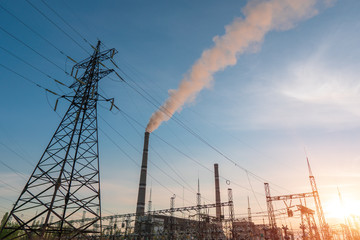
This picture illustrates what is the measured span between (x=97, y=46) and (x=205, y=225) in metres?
36.8

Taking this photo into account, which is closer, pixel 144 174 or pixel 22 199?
pixel 22 199

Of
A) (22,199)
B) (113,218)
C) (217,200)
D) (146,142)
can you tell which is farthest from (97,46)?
(217,200)

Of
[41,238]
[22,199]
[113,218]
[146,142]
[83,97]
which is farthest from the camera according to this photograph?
[146,142]

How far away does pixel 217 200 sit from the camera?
61750 millimetres

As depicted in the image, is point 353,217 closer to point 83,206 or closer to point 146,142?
point 146,142

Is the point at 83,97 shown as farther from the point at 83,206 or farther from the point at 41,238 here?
the point at 41,238

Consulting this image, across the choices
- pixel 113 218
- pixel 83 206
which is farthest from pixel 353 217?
pixel 83 206

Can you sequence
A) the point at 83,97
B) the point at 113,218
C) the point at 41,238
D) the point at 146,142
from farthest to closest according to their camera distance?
the point at 146,142 < the point at 113,218 < the point at 83,97 < the point at 41,238

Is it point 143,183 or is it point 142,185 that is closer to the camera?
point 142,185

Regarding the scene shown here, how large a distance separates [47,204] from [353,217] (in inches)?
3255

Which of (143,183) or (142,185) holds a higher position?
(143,183)

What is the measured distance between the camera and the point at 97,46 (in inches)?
755

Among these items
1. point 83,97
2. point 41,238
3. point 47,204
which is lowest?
point 41,238

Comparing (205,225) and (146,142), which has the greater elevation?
(146,142)
